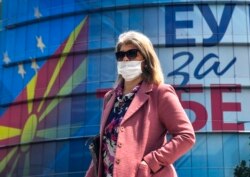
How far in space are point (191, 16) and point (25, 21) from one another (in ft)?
28.9

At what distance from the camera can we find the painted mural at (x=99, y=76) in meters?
25.6

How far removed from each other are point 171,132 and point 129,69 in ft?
1.28

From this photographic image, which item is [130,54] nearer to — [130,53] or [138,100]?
[130,53]

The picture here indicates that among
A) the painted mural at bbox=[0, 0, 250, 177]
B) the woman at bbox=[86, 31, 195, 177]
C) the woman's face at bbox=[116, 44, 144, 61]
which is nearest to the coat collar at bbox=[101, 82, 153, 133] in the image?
the woman at bbox=[86, 31, 195, 177]

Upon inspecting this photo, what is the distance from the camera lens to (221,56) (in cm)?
2652

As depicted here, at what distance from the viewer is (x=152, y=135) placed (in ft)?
8.82

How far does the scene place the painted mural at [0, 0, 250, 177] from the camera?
25609 mm

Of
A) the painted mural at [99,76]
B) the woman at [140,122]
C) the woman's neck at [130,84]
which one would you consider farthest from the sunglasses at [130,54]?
the painted mural at [99,76]

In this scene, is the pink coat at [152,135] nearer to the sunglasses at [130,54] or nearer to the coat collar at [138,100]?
the coat collar at [138,100]

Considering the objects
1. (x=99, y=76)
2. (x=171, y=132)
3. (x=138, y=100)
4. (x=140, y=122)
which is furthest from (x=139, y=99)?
(x=99, y=76)

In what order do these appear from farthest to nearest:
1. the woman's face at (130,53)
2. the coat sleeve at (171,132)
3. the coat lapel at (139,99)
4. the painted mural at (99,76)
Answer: the painted mural at (99,76), the woman's face at (130,53), the coat lapel at (139,99), the coat sleeve at (171,132)

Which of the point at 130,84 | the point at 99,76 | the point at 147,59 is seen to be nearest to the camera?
the point at 147,59

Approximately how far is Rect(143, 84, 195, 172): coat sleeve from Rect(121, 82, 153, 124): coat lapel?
6 cm

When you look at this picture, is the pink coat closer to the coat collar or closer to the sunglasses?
the coat collar
